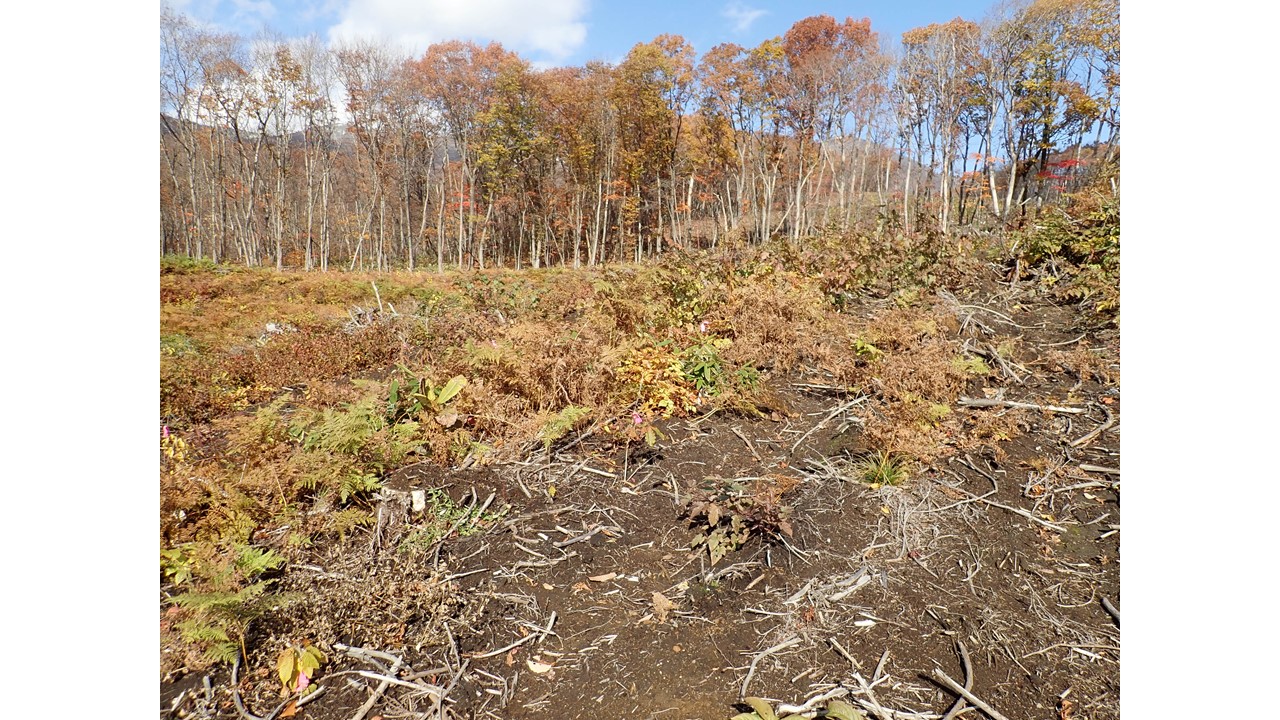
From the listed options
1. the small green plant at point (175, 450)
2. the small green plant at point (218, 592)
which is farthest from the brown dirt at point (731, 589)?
the small green plant at point (175, 450)

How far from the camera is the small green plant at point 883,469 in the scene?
3.49m

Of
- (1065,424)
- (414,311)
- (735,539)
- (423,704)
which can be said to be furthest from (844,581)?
(414,311)

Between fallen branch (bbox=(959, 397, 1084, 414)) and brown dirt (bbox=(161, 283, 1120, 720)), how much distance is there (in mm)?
82

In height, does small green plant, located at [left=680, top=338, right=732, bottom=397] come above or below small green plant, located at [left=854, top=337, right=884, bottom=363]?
below

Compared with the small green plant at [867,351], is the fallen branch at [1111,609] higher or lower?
lower

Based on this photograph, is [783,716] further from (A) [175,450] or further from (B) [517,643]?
(A) [175,450]

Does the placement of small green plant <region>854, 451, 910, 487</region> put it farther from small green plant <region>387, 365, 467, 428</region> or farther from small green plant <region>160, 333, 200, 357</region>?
small green plant <region>160, 333, 200, 357</region>

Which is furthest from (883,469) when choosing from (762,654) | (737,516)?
(762,654)

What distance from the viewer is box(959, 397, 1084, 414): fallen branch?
13.3 ft

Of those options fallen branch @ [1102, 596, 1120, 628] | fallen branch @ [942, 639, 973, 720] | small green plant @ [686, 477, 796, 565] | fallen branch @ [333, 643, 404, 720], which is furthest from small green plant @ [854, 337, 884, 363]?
fallen branch @ [333, 643, 404, 720]

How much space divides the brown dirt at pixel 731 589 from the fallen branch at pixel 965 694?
42 millimetres

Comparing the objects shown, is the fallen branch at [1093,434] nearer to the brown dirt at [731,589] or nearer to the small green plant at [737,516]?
the brown dirt at [731,589]

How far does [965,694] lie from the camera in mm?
2105

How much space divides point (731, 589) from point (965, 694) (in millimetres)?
1066
